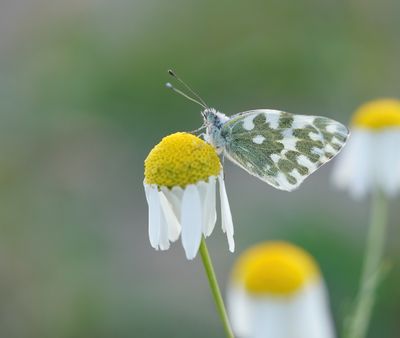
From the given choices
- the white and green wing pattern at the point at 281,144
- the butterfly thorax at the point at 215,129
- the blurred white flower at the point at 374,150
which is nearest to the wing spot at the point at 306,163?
the white and green wing pattern at the point at 281,144

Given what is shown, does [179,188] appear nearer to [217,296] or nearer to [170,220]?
[170,220]

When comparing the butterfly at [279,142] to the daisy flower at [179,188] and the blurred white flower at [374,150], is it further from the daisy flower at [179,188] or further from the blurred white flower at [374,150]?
the blurred white flower at [374,150]

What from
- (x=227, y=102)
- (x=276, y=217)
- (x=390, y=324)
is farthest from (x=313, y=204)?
(x=227, y=102)

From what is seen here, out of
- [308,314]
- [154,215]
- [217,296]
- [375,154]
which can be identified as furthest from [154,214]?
[375,154]

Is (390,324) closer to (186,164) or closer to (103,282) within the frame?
(103,282)

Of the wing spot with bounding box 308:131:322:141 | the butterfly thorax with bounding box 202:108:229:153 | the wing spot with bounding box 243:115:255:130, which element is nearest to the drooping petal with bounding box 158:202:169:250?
the butterfly thorax with bounding box 202:108:229:153
